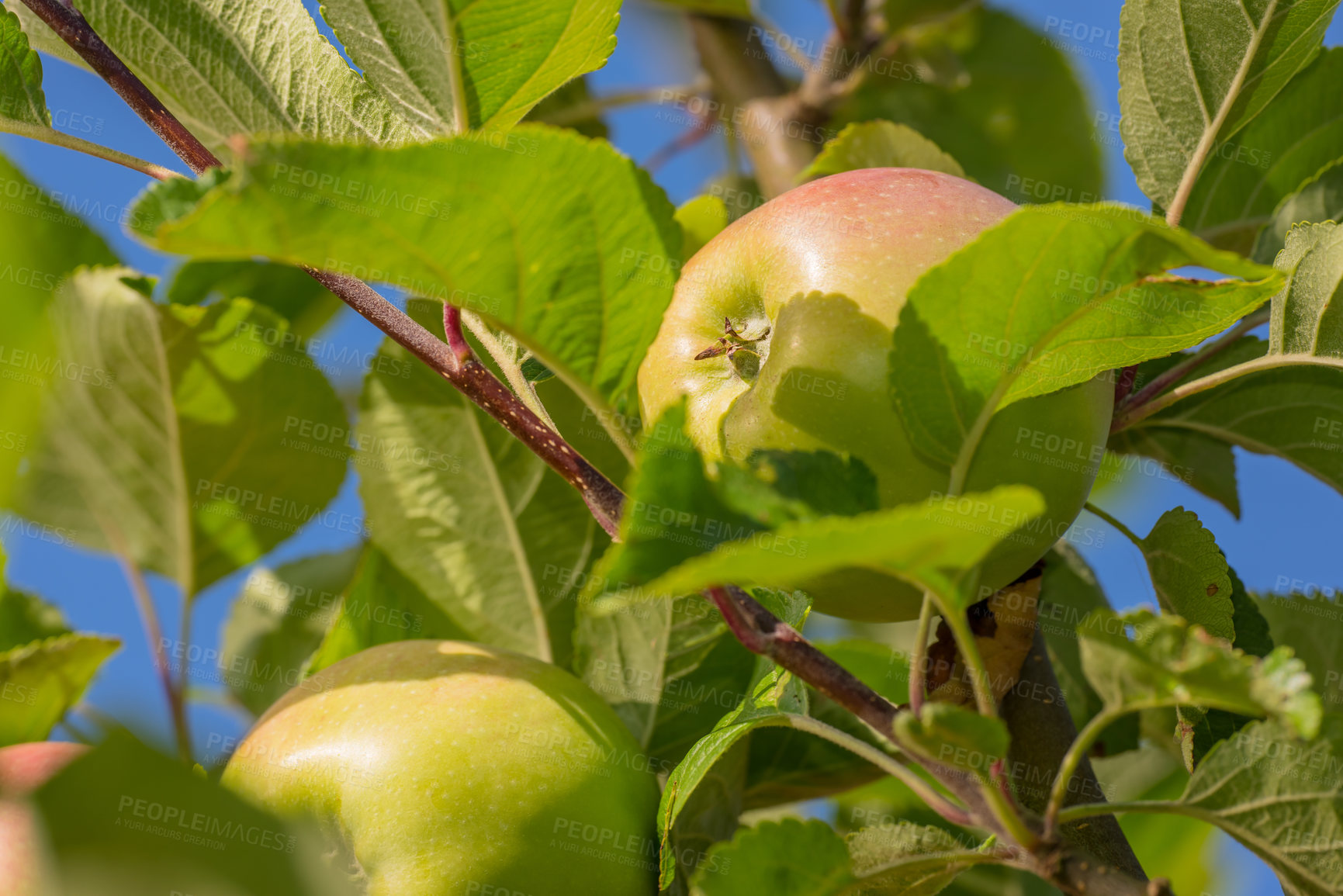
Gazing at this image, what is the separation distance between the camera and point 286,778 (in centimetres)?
69

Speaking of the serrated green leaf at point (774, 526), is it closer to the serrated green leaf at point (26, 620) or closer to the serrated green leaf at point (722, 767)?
the serrated green leaf at point (722, 767)

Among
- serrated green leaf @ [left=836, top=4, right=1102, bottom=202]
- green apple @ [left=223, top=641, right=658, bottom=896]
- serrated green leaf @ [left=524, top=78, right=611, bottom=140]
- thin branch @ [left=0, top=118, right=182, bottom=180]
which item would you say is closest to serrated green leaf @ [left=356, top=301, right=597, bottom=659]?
green apple @ [left=223, top=641, right=658, bottom=896]

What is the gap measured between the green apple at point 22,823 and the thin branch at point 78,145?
0.36 meters

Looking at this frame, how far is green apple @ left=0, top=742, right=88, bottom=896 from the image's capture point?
0.60 m

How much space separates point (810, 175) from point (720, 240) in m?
0.30

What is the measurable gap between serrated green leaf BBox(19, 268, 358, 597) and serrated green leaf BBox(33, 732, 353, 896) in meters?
0.52

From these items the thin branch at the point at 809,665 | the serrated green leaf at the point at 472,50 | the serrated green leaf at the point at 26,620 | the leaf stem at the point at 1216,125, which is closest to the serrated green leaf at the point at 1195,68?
the leaf stem at the point at 1216,125

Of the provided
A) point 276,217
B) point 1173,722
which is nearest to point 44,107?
point 276,217

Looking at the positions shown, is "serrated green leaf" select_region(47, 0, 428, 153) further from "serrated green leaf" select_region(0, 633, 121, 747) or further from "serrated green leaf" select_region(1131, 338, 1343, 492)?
"serrated green leaf" select_region(1131, 338, 1343, 492)

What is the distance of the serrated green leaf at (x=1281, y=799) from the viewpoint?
529 millimetres

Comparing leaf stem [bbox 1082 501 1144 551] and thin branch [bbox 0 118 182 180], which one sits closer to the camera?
thin branch [bbox 0 118 182 180]

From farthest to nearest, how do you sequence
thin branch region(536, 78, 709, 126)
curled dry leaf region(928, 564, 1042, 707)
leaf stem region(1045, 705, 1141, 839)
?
1. thin branch region(536, 78, 709, 126)
2. curled dry leaf region(928, 564, 1042, 707)
3. leaf stem region(1045, 705, 1141, 839)

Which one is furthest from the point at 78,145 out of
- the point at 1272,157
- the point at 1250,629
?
the point at 1272,157

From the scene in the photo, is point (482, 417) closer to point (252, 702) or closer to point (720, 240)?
point (720, 240)
